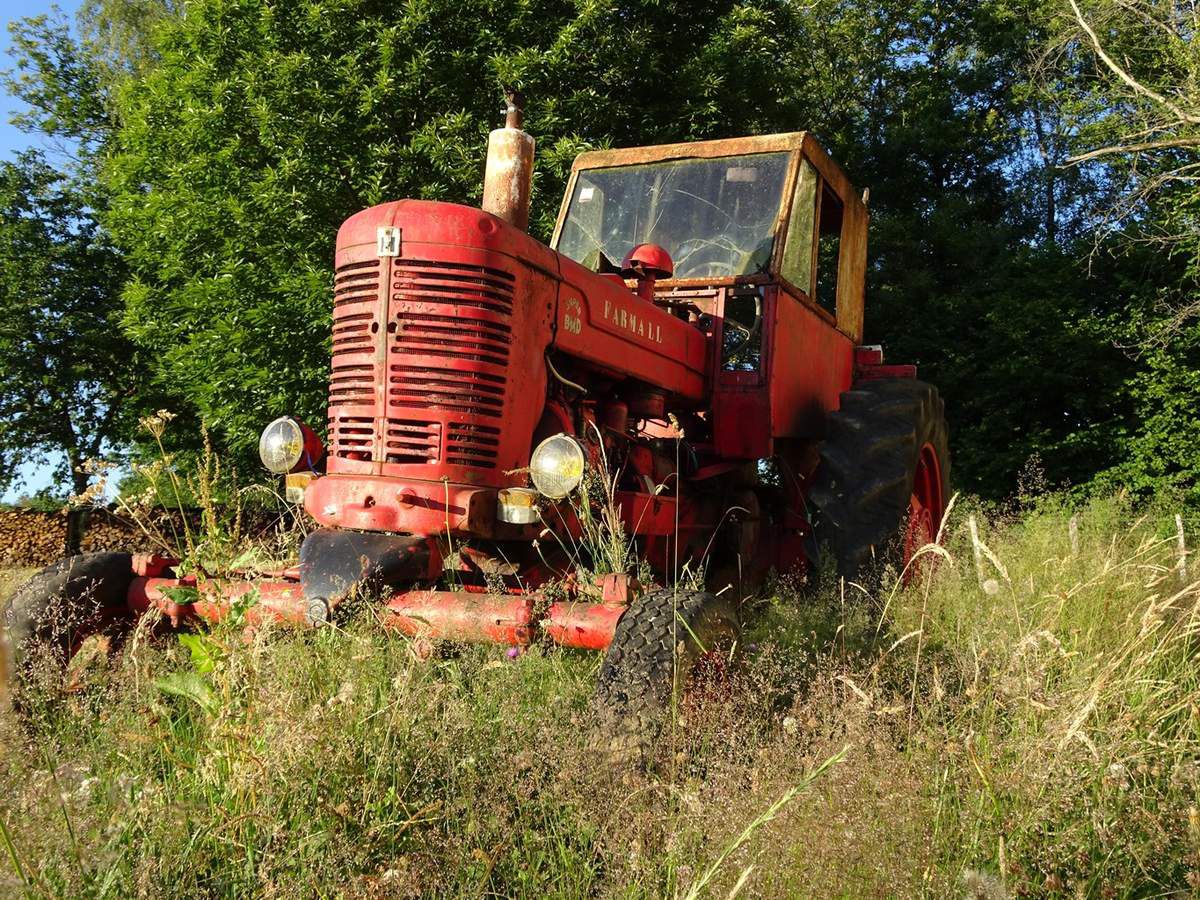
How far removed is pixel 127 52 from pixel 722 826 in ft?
71.2

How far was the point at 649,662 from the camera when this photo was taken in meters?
2.79

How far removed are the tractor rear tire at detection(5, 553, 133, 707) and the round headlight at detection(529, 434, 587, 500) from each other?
1.60m

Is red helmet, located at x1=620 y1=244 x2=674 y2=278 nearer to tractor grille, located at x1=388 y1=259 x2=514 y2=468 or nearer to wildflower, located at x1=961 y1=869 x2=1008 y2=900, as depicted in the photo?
tractor grille, located at x1=388 y1=259 x2=514 y2=468

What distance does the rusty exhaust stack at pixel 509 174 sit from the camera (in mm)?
3982

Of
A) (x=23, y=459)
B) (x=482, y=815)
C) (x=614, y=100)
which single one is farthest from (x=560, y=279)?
(x=23, y=459)

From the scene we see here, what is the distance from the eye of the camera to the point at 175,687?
2777 mm

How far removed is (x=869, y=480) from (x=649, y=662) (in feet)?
8.49

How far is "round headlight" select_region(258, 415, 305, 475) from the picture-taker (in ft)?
12.6

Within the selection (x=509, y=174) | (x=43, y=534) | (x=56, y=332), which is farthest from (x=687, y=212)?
(x=56, y=332)

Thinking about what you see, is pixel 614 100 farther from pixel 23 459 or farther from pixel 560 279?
pixel 23 459

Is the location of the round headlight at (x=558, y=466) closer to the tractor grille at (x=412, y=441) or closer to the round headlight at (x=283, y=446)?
the tractor grille at (x=412, y=441)

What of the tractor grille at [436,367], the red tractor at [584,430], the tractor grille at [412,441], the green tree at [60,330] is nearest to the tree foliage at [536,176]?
the green tree at [60,330]

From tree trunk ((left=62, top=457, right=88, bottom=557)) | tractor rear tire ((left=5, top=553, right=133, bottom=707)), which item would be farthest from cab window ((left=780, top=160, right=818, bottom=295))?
tree trunk ((left=62, top=457, right=88, bottom=557))

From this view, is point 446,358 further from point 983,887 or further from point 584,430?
point 983,887
